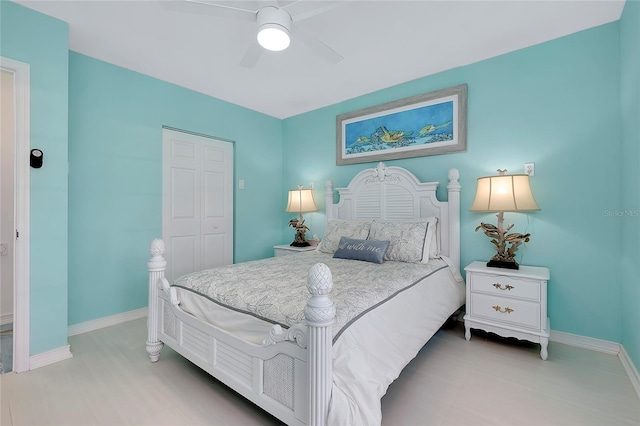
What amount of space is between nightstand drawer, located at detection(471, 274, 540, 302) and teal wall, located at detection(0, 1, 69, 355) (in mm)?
3392

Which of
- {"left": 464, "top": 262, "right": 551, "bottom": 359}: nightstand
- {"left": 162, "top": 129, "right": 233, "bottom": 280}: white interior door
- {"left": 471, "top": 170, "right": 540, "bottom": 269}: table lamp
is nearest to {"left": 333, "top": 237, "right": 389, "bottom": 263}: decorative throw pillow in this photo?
{"left": 464, "top": 262, "right": 551, "bottom": 359}: nightstand

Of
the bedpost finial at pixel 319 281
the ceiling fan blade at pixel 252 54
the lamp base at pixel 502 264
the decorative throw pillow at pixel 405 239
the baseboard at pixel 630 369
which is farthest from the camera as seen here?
the decorative throw pillow at pixel 405 239

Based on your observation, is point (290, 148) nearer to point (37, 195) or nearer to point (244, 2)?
point (244, 2)

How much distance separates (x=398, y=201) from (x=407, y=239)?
63 cm

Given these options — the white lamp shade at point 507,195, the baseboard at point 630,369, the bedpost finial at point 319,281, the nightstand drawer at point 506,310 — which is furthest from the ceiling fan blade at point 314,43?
the baseboard at point 630,369

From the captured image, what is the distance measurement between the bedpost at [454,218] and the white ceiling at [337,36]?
1.17 metres

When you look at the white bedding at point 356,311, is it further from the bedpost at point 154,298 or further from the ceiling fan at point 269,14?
the ceiling fan at point 269,14

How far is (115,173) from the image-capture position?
290 centimetres

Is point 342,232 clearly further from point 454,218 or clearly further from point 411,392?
point 411,392

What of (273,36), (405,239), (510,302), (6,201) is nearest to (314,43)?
(273,36)

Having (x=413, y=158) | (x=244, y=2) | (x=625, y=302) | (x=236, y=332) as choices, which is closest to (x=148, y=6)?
(x=244, y=2)

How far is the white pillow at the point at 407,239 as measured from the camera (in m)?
2.63

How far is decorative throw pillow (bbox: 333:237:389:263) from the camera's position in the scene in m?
2.57

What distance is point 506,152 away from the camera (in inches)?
105
